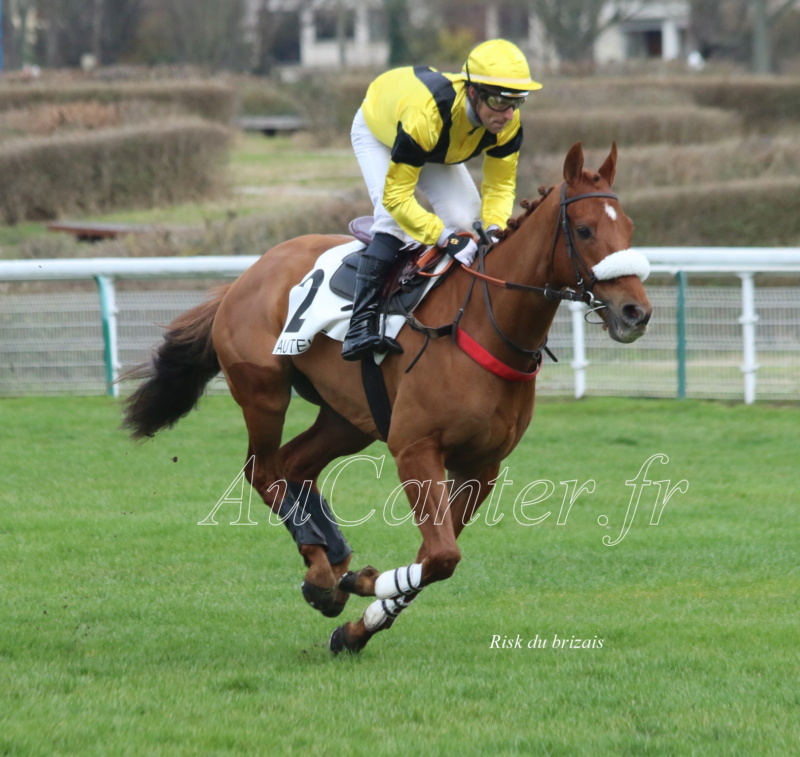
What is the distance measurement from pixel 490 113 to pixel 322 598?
1.82 m

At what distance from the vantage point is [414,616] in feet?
16.1

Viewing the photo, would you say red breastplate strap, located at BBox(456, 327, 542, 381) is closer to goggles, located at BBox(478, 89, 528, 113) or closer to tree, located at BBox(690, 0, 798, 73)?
goggles, located at BBox(478, 89, 528, 113)

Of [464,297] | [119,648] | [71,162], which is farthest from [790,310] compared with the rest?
[71,162]

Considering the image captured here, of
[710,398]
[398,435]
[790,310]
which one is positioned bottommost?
[710,398]

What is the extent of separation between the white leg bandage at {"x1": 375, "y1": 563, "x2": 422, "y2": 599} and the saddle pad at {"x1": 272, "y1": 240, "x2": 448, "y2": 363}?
31.3 inches

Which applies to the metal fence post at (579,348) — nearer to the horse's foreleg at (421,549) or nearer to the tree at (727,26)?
the horse's foreleg at (421,549)

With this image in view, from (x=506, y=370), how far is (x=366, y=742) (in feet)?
4.38

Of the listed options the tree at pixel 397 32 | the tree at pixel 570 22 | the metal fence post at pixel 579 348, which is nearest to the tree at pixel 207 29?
the tree at pixel 397 32

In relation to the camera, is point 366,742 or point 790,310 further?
point 790,310

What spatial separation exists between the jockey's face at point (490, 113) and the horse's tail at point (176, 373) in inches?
67.8

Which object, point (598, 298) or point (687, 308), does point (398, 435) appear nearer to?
point (598, 298)

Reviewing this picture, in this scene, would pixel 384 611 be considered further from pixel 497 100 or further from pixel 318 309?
pixel 497 100

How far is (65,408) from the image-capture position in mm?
9695

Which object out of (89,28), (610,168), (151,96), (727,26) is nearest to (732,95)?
(151,96)
